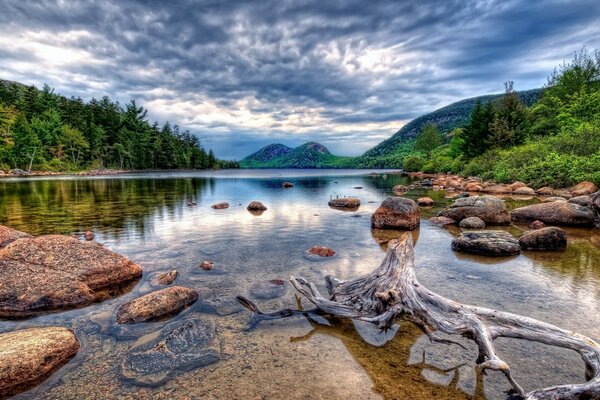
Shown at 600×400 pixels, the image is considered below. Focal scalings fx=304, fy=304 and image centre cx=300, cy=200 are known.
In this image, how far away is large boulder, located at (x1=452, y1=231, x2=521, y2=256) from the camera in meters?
11.1

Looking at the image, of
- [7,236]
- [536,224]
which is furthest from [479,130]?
[7,236]

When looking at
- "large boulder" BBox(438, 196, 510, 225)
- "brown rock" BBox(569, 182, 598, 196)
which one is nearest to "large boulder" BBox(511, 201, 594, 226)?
"large boulder" BBox(438, 196, 510, 225)

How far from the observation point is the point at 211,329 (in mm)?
6098

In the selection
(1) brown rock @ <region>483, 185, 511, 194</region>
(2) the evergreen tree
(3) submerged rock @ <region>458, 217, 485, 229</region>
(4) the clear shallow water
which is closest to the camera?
(4) the clear shallow water

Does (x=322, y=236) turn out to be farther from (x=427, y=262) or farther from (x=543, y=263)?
(x=543, y=263)

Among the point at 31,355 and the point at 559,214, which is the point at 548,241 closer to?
the point at 559,214

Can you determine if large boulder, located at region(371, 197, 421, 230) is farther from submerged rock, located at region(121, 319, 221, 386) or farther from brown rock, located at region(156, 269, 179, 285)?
submerged rock, located at region(121, 319, 221, 386)

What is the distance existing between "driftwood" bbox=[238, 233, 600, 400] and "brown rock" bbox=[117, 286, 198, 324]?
4.51 ft

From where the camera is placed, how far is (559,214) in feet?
51.1

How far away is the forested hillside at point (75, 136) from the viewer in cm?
7931

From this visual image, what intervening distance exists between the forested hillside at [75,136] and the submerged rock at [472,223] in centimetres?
10097

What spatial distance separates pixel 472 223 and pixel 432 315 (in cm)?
1241

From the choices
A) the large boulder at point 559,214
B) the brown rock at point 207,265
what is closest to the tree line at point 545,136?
the large boulder at point 559,214

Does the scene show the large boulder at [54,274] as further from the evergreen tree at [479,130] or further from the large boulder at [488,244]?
the evergreen tree at [479,130]
